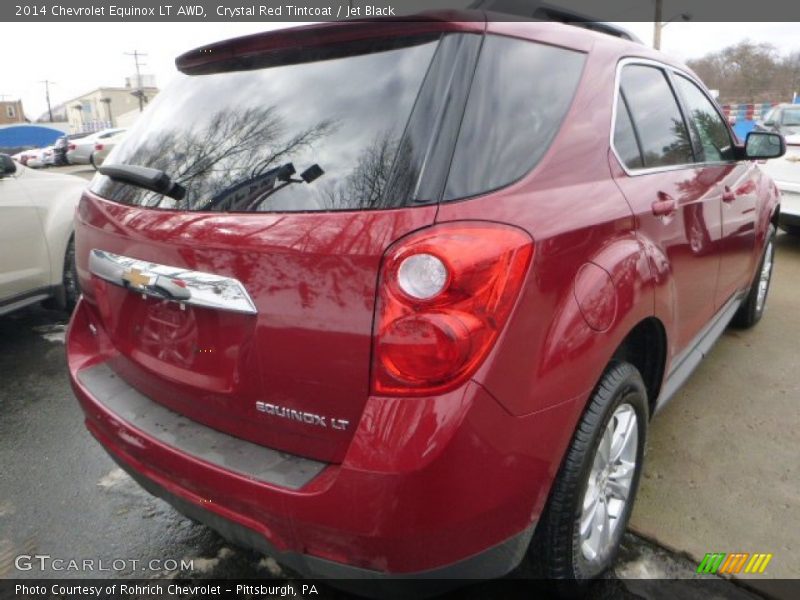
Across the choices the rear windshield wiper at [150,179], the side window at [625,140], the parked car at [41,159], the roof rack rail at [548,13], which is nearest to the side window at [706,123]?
the roof rack rail at [548,13]

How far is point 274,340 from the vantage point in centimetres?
146

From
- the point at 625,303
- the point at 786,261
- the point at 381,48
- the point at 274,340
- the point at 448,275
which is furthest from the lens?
the point at 786,261

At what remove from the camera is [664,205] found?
2068 millimetres

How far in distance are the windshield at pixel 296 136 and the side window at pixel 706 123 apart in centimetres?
179

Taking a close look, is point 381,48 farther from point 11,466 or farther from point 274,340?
point 11,466

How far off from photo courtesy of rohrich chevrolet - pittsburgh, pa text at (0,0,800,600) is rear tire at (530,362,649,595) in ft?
0.04

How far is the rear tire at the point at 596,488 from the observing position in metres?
1.66

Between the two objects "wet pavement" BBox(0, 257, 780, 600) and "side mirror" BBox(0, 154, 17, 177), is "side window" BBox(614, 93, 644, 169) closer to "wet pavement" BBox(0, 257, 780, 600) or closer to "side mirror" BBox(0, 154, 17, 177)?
"wet pavement" BBox(0, 257, 780, 600)

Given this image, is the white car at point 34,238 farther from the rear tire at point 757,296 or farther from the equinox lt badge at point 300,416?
the rear tire at point 757,296

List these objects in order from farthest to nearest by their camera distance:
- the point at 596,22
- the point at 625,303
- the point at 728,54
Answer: the point at 728,54 < the point at 596,22 < the point at 625,303

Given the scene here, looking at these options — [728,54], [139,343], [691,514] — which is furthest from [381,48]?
[728,54]

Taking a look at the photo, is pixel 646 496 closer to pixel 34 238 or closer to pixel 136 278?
pixel 136 278

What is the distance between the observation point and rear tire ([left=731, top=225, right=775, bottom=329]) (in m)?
4.10

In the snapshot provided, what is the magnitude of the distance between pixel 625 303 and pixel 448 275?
692 millimetres
